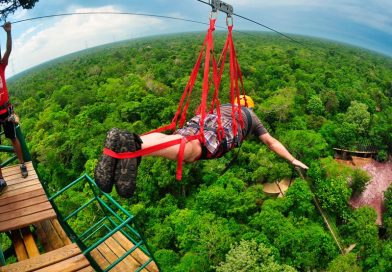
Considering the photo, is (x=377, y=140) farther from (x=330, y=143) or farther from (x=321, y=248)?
(x=321, y=248)

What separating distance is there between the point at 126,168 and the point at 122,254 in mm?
2024

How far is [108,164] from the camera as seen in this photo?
3166mm

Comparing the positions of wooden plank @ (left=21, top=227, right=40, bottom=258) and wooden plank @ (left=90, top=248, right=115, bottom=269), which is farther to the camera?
wooden plank @ (left=90, top=248, right=115, bottom=269)

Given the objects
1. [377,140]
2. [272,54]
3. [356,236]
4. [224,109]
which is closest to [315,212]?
[356,236]

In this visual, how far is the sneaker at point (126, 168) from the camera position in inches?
123

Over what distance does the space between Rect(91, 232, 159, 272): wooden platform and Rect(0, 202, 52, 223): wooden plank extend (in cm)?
127

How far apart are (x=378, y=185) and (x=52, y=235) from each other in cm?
3867

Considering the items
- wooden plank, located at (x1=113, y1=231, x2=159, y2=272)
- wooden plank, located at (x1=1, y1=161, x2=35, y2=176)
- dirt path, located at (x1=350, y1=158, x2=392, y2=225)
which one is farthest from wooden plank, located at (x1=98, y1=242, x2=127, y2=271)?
dirt path, located at (x1=350, y1=158, x2=392, y2=225)

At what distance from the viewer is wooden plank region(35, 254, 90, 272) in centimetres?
312

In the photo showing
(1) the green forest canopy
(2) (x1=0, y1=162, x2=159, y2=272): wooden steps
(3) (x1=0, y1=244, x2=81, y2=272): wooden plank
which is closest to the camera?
(3) (x1=0, y1=244, x2=81, y2=272): wooden plank

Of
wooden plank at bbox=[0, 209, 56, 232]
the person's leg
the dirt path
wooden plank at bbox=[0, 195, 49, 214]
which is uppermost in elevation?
the person's leg

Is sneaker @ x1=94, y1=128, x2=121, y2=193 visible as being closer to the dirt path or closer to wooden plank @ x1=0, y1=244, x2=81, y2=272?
wooden plank @ x1=0, y1=244, x2=81, y2=272

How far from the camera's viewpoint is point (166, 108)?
1394 inches

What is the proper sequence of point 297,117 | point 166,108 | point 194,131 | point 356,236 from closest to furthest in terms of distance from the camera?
1. point 194,131
2. point 356,236
3. point 166,108
4. point 297,117
